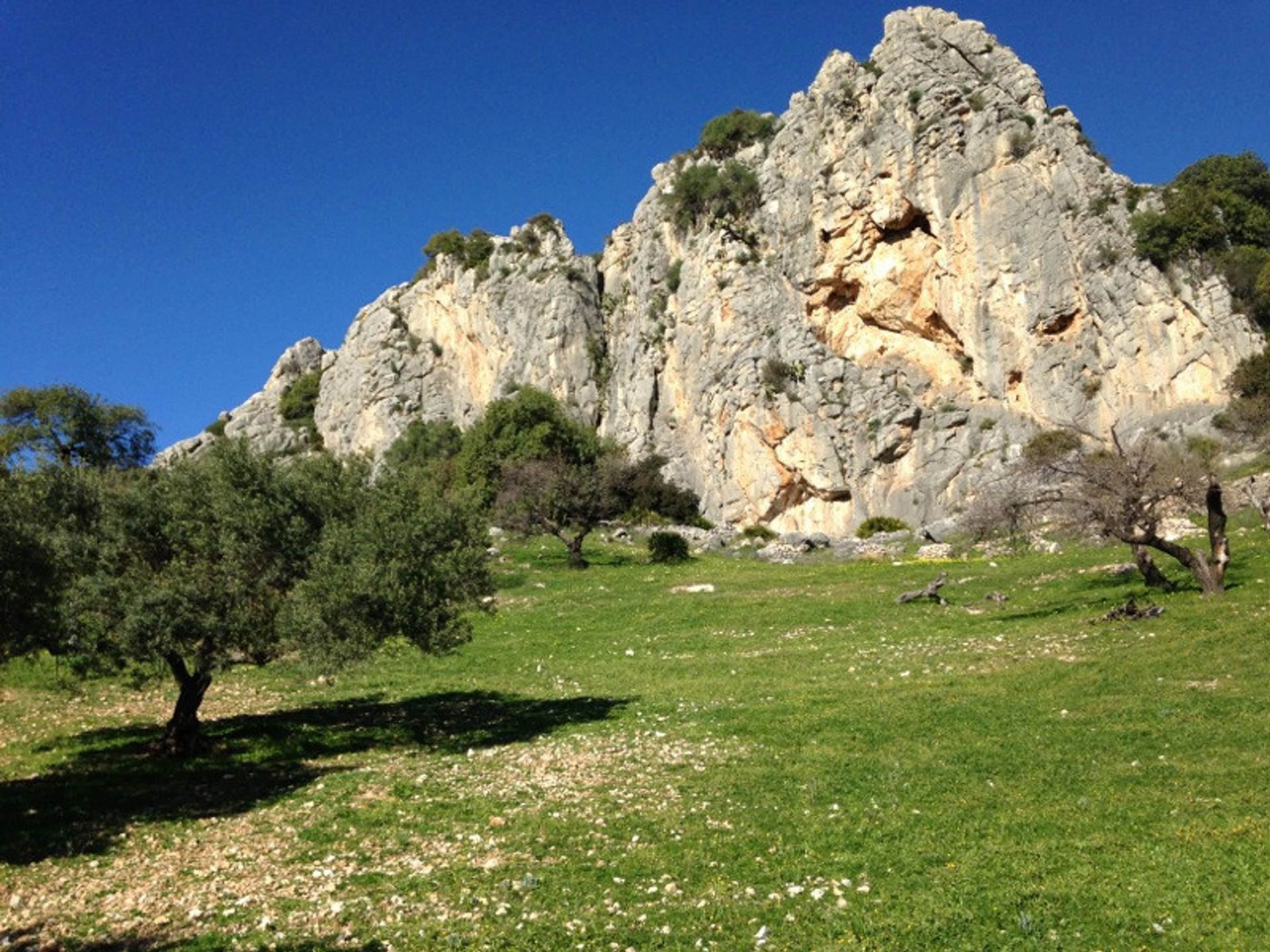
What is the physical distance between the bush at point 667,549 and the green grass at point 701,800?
24.5 meters

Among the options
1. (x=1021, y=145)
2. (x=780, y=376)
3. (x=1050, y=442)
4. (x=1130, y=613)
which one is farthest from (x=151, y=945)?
(x=1021, y=145)

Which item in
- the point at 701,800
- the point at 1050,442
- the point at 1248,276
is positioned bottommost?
the point at 701,800

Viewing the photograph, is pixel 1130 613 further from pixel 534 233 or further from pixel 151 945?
pixel 534 233

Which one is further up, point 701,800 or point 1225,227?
point 1225,227

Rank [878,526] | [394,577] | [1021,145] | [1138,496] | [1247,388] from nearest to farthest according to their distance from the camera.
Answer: [394,577] → [1138,496] → [1247,388] → [878,526] → [1021,145]

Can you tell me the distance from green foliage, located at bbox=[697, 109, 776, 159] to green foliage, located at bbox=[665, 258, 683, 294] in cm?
1405

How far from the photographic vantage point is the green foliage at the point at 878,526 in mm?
67750

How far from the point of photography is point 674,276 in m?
98.4

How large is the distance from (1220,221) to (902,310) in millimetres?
24660

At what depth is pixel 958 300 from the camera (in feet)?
250

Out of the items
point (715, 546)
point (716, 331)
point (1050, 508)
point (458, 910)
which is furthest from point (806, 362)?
point (458, 910)

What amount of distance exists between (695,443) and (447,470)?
A: 25.4 meters

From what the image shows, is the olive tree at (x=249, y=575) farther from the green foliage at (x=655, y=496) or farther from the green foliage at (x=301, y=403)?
the green foliage at (x=301, y=403)

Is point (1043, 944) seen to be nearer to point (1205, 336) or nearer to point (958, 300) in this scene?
point (1205, 336)
